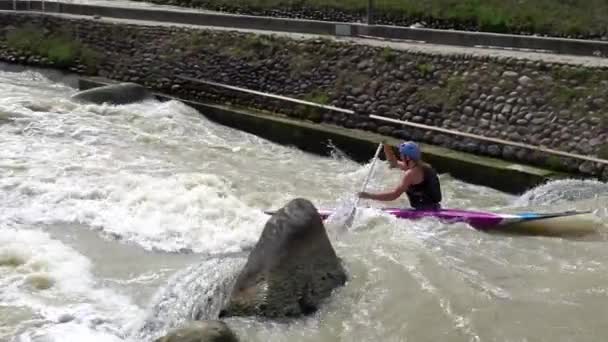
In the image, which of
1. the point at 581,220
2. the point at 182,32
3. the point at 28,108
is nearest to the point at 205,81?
the point at 182,32

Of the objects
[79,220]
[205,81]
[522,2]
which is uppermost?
[522,2]

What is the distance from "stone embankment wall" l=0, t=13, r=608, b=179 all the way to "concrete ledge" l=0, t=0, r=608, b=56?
1075 millimetres

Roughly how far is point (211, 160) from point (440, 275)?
5.74m

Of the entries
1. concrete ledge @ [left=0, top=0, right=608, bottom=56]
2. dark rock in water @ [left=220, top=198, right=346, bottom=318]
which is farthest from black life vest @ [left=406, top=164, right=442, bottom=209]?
concrete ledge @ [left=0, top=0, right=608, bottom=56]

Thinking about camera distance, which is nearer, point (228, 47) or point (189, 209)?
point (189, 209)

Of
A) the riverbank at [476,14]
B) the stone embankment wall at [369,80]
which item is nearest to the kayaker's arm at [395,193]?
the stone embankment wall at [369,80]

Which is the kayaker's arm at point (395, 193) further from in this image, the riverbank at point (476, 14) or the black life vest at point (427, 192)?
the riverbank at point (476, 14)

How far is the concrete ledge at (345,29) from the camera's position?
1456 centimetres

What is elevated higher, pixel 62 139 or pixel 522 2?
pixel 522 2

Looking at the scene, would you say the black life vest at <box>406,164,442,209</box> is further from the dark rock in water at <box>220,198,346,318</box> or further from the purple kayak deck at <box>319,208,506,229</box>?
the dark rock in water at <box>220,198,346,318</box>

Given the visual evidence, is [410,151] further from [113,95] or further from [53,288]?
[113,95]

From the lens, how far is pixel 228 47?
56.4 feet

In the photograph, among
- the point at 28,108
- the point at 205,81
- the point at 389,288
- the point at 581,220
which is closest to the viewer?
the point at 389,288

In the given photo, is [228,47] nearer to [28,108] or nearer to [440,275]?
[28,108]
